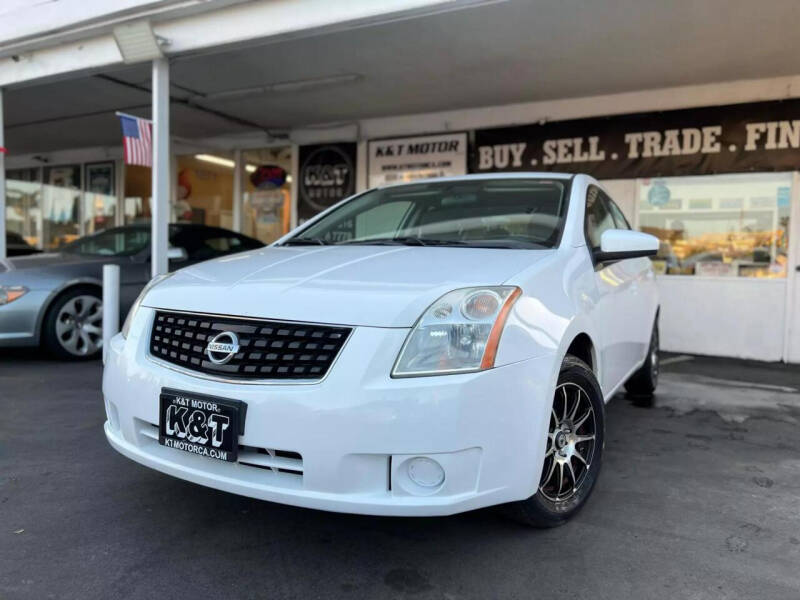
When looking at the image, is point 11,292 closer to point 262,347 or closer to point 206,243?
point 206,243

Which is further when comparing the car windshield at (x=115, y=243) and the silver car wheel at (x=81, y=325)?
the car windshield at (x=115, y=243)

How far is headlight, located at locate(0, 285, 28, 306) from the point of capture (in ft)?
17.1

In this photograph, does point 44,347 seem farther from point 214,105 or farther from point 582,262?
point 582,262

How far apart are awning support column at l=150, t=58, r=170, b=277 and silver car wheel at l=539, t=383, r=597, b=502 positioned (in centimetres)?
434

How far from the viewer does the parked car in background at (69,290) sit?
5281 millimetres

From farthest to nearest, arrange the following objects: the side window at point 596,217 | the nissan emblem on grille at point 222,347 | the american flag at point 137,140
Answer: the american flag at point 137,140 < the side window at point 596,217 < the nissan emblem on grille at point 222,347

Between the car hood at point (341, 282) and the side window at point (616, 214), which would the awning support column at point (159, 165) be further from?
the side window at point (616, 214)

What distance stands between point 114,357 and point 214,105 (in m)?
6.39

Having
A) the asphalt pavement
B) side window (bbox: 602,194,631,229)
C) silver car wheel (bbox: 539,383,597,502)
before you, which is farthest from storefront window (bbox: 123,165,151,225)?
silver car wheel (bbox: 539,383,597,502)

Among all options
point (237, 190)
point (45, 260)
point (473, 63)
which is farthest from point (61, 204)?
point (473, 63)

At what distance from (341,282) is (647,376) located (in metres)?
3.15

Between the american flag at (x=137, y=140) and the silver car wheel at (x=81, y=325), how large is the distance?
135 centimetres

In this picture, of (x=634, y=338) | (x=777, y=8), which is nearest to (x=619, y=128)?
(x=777, y=8)

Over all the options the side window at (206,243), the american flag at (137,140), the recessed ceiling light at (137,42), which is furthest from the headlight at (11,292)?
the recessed ceiling light at (137,42)
